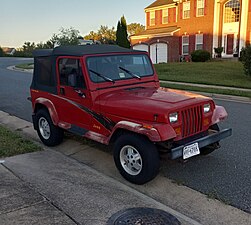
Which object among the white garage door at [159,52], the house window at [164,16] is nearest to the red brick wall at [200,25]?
the white garage door at [159,52]

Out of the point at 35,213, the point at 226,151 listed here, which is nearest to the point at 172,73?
the point at 226,151

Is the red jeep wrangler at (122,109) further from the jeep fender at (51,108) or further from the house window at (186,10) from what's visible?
the house window at (186,10)

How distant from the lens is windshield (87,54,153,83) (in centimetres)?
474

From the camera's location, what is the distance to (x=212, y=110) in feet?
14.7

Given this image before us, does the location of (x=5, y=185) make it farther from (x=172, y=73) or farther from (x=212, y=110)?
(x=172, y=73)

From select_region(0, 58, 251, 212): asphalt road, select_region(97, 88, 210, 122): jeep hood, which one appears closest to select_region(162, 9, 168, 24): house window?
select_region(0, 58, 251, 212): asphalt road

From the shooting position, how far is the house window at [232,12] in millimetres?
26828

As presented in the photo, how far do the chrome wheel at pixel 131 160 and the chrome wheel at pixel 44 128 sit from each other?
2.14 meters

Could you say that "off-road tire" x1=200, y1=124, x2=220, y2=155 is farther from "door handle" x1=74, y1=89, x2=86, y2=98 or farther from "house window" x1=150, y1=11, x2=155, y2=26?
"house window" x1=150, y1=11, x2=155, y2=26

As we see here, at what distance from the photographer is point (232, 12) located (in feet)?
90.1

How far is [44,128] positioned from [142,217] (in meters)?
3.35

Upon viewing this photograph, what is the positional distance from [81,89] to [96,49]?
0.84 meters

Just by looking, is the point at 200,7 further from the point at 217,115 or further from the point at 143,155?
the point at 143,155

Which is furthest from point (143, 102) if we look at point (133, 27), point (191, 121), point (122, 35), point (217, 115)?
point (133, 27)
